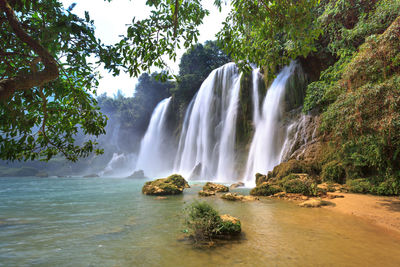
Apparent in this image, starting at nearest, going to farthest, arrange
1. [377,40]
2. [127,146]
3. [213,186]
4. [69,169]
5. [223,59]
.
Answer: [377,40]
[213,186]
[223,59]
[127,146]
[69,169]

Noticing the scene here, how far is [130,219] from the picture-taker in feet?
21.8

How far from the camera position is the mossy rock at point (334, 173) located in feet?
37.0

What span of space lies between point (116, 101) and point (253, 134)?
49.0 m

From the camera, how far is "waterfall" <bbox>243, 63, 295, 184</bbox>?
1820 centimetres

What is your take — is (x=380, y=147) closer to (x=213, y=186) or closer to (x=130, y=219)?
(x=213, y=186)

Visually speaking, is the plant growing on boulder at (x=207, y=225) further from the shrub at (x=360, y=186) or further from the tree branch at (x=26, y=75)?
the shrub at (x=360, y=186)

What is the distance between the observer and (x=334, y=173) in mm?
11391

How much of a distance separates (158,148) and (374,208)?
36.1 m

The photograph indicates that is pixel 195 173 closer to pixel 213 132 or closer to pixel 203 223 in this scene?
pixel 213 132

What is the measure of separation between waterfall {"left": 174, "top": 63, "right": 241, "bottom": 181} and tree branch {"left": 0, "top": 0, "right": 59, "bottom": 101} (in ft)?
69.3

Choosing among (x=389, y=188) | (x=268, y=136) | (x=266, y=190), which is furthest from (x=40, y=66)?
(x=268, y=136)

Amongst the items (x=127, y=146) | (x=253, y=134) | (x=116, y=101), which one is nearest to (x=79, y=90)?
(x=253, y=134)

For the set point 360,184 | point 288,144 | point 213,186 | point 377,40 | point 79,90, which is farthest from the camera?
point 288,144

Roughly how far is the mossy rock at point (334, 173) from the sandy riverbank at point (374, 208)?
2716 mm
